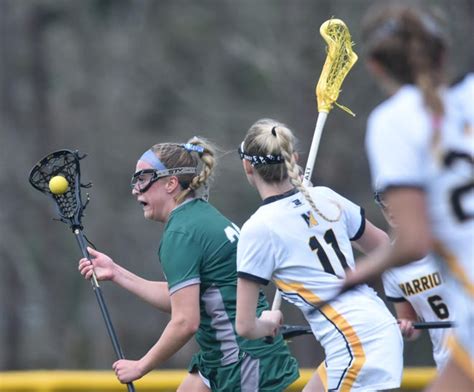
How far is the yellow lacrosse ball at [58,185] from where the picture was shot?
600cm

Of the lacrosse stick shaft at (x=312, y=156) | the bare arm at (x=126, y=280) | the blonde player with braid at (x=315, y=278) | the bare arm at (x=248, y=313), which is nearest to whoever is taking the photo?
the bare arm at (x=248, y=313)

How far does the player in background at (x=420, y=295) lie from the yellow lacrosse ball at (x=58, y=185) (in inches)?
62.1

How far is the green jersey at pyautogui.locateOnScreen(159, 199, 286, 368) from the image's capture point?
17.6ft

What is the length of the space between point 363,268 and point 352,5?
1810 centimetres

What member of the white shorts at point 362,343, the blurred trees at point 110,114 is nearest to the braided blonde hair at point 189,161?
the white shorts at point 362,343

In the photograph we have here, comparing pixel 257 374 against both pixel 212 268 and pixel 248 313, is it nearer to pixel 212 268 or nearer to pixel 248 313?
pixel 212 268

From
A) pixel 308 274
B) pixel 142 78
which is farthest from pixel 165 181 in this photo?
pixel 142 78

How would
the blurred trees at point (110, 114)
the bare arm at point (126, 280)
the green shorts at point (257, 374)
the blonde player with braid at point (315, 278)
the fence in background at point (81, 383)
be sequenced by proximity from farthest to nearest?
the blurred trees at point (110, 114), the fence in background at point (81, 383), the bare arm at point (126, 280), the green shorts at point (257, 374), the blonde player with braid at point (315, 278)

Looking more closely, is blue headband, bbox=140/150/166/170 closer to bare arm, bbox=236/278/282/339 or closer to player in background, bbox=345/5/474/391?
bare arm, bbox=236/278/282/339

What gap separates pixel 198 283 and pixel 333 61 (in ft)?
4.48

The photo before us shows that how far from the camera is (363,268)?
349 centimetres

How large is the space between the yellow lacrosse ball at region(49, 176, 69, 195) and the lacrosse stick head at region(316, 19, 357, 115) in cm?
134

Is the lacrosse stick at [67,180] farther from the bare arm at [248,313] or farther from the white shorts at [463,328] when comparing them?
the white shorts at [463,328]

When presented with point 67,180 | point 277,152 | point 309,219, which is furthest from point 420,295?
point 67,180
